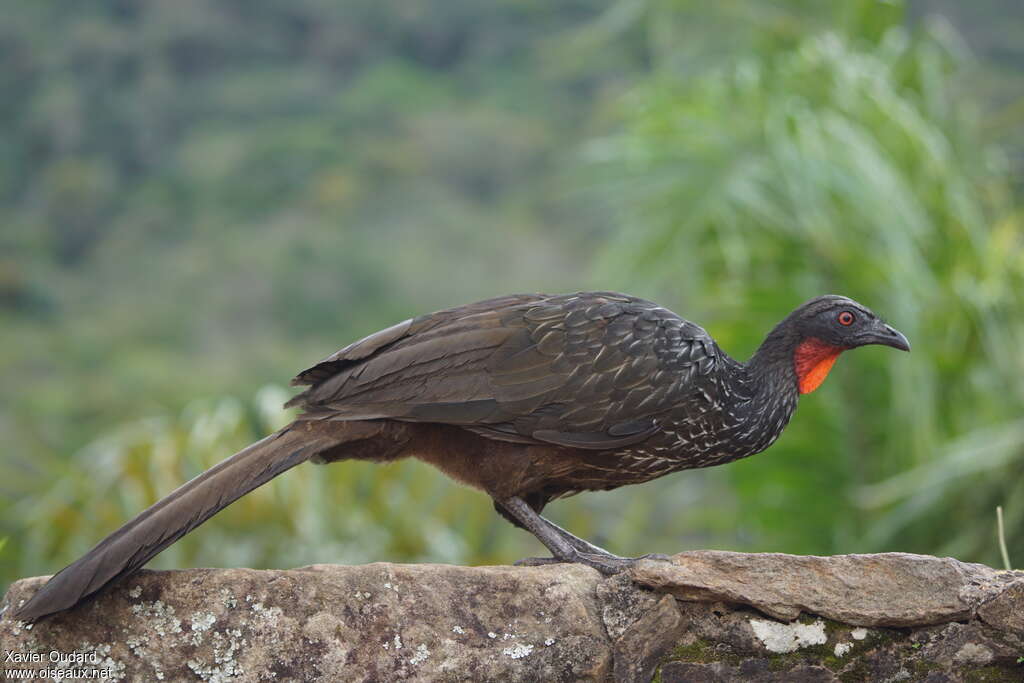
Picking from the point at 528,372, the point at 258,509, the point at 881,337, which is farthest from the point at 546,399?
the point at 258,509

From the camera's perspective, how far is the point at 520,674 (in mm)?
3178

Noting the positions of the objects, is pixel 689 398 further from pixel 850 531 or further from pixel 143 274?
pixel 143 274

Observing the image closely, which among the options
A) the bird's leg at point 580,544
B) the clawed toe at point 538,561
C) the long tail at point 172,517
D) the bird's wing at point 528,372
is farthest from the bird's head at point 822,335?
the long tail at point 172,517

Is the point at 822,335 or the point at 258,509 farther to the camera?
the point at 258,509

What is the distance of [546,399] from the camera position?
371 cm

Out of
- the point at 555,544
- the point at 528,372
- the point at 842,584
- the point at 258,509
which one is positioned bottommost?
the point at 258,509

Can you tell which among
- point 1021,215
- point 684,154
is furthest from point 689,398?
point 1021,215

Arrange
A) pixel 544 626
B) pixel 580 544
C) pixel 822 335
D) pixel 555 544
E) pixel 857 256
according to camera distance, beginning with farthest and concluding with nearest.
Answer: pixel 857 256
pixel 822 335
pixel 580 544
pixel 555 544
pixel 544 626

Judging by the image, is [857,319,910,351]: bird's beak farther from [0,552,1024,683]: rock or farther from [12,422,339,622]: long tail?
[12,422,339,622]: long tail

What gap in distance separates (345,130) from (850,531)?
83.1ft

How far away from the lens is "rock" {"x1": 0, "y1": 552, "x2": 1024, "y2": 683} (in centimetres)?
314

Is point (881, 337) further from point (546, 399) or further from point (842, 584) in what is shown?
point (546, 399)

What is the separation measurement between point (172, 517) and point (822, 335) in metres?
2.09

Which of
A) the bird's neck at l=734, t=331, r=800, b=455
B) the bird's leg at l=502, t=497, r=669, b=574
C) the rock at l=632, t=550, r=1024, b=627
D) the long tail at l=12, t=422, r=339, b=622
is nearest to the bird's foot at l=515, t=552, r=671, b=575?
the bird's leg at l=502, t=497, r=669, b=574
